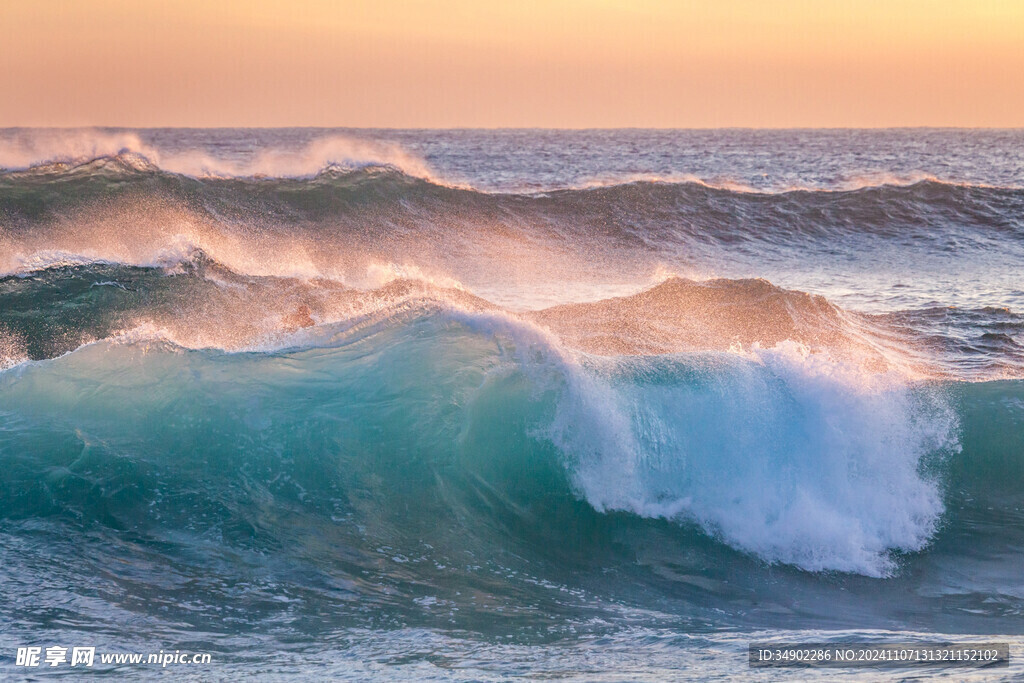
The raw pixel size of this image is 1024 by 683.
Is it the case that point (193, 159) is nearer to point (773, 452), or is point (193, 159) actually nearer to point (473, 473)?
point (473, 473)

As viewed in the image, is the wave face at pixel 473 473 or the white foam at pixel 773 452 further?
the white foam at pixel 773 452

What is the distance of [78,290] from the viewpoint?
1062cm

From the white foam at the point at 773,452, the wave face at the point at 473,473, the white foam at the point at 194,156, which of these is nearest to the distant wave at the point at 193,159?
the white foam at the point at 194,156

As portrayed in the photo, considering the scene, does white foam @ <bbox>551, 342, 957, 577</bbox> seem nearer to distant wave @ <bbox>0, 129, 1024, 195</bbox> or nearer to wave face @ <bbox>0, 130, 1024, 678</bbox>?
wave face @ <bbox>0, 130, 1024, 678</bbox>

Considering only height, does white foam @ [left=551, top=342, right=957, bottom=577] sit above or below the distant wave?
below

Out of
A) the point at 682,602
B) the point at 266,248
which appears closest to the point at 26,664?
the point at 682,602

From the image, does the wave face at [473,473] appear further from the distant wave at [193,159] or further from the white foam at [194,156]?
the white foam at [194,156]

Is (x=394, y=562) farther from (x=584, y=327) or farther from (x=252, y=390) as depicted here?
(x=584, y=327)

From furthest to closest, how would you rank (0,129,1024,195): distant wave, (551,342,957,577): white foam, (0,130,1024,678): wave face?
1. (0,129,1024,195): distant wave
2. (551,342,957,577): white foam
3. (0,130,1024,678): wave face

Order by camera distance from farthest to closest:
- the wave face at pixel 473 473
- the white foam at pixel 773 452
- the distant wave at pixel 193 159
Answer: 1. the distant wave at pixel 193 159
2. the white foam at pixel 773 452
3. the wave face at pixel 473 473

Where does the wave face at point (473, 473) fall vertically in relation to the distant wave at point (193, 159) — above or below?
below

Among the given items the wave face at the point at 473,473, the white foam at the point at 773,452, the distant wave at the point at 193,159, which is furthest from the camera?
the distant wave at the point at 193,159

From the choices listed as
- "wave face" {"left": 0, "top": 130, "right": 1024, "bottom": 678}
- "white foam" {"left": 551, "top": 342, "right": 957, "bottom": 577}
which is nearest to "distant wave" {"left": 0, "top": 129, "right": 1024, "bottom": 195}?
"wave face" {"left": 0, "top": 130, "right": 1024, "bottom": 678}

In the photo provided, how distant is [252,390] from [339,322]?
0.95 m
